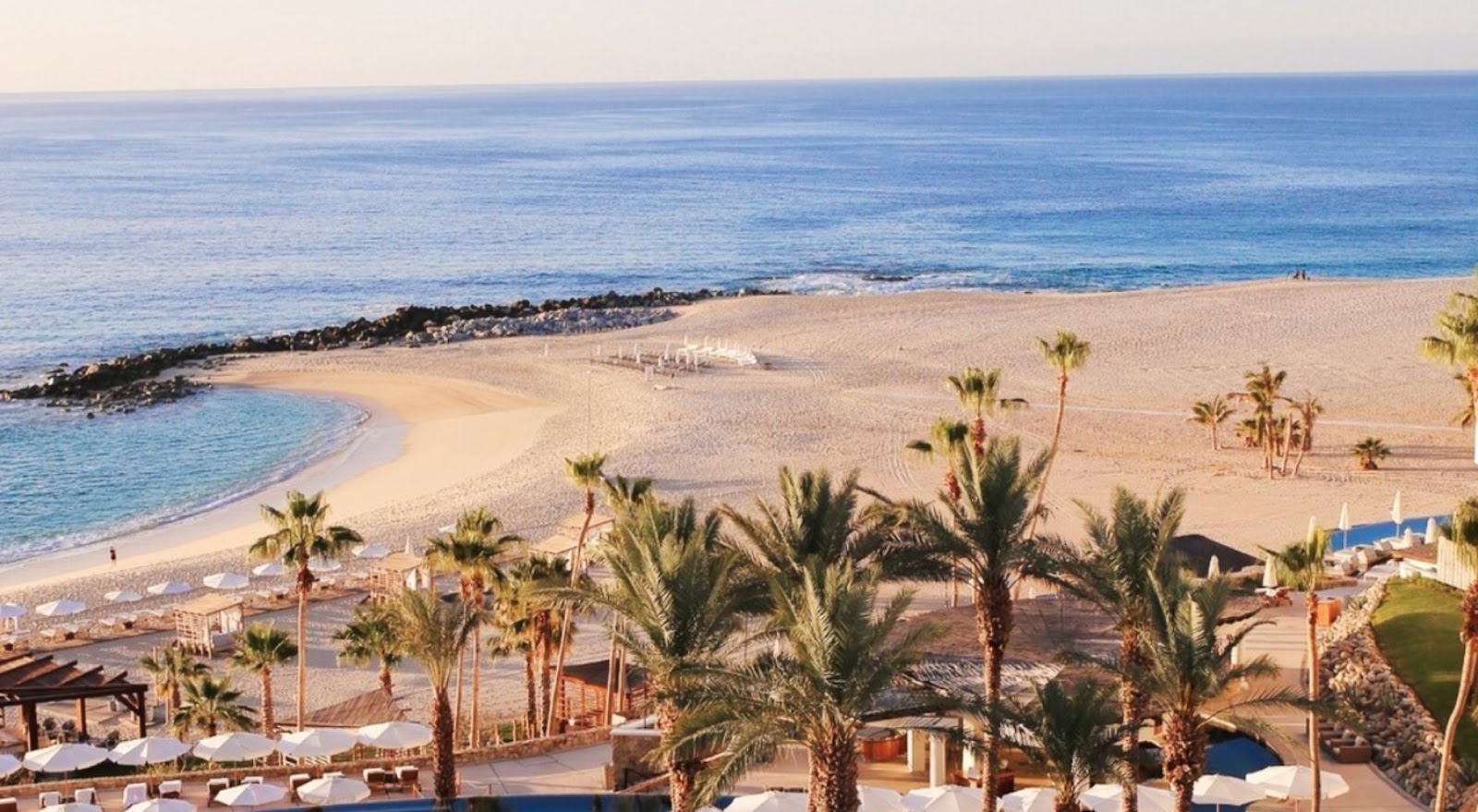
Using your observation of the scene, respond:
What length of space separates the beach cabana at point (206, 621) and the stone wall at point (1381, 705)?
19.7 m

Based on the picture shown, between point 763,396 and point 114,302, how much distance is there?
4400cm

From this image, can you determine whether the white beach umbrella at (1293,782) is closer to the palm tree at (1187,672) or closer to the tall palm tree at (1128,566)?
the tall palm tree at (1128,566)

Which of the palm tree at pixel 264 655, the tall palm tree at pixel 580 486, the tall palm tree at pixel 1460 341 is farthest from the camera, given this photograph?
the tall palm tree at pixel 580 486

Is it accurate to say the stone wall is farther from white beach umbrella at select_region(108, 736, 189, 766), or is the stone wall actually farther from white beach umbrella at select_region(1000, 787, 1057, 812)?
white beach umbrella at select_region(108, 736, 189, 766)

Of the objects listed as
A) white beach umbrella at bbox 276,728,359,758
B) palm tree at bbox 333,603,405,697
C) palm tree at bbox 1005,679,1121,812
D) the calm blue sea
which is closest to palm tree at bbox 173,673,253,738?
palm tree at bbox 333,603,405,697

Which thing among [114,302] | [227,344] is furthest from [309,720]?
[114,302]

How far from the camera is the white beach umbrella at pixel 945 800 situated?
18438 millimetres

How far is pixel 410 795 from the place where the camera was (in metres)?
20.7

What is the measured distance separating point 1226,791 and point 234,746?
12572 mm

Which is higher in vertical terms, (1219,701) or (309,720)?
(1219,701)

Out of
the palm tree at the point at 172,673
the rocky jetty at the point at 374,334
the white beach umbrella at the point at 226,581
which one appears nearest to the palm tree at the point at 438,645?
the palm tree at the point at 172,673

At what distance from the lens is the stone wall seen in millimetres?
19875

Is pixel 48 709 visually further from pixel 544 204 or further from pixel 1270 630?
pixel 544 204

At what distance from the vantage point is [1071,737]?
621 inches
